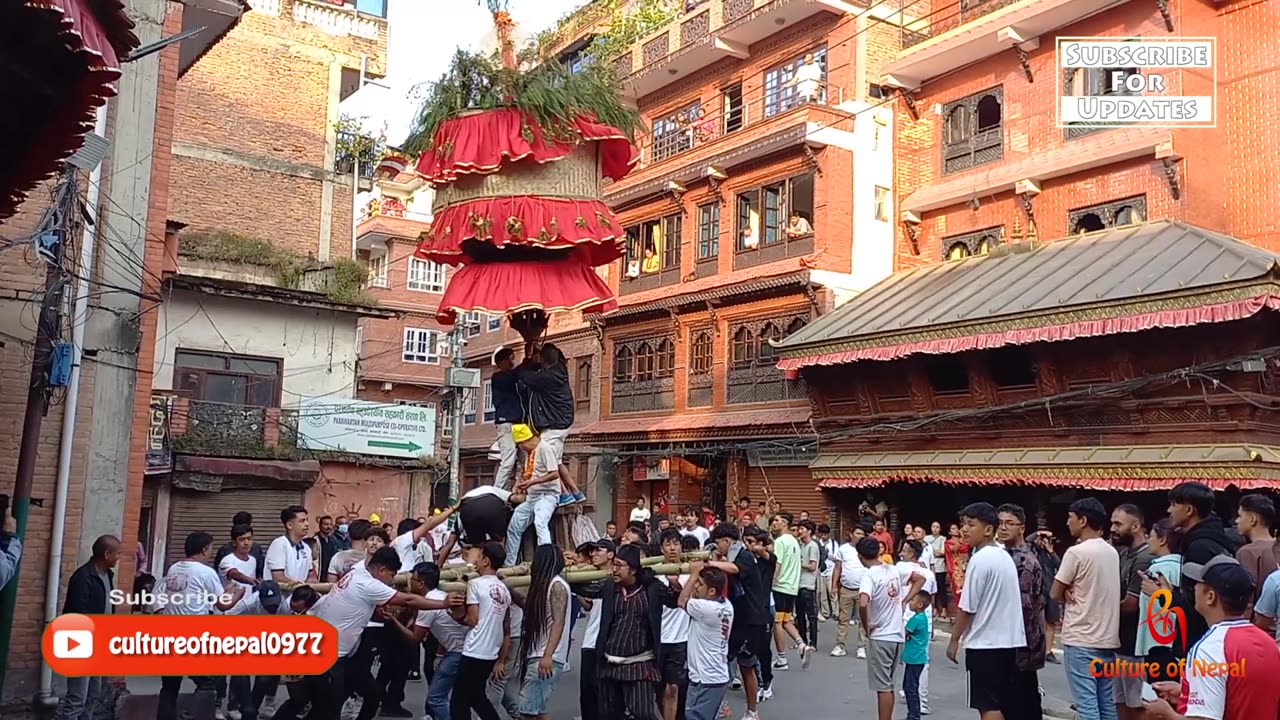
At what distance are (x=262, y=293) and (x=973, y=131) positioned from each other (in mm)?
16304

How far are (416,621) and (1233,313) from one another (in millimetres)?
13660

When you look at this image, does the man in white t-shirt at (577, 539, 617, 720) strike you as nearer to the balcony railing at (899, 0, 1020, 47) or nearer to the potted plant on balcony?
the potted plant on balcony

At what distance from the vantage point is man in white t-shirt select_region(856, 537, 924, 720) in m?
10.3

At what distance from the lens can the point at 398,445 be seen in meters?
26.5

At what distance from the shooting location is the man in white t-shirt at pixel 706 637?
9062 mm

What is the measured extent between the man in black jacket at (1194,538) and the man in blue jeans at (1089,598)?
0.42 metres

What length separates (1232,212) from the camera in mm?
20719

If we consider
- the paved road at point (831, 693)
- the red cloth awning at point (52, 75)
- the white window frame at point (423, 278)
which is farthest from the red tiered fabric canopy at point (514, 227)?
the white window frame at point (423, 278)

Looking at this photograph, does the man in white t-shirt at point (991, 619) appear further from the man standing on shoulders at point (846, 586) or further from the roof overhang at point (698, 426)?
the roof overhang at point (698, 426)

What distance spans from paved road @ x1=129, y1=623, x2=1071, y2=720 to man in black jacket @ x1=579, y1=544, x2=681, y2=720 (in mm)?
2370

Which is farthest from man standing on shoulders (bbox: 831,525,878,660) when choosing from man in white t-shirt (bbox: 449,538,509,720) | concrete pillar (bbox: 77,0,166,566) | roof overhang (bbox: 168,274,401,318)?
roof overhang (bbox: 168,274,401,318)

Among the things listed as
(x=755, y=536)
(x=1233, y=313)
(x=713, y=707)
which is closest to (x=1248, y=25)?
(x=1233, y=313)

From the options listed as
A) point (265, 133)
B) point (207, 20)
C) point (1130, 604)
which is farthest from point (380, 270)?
point (1130, 604)

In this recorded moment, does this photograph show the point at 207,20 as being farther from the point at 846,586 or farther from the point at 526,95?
the point at 846,586
